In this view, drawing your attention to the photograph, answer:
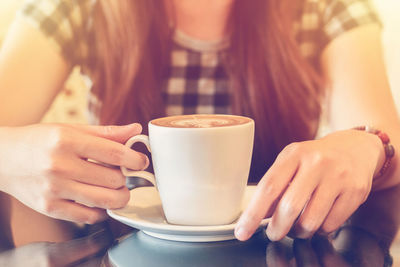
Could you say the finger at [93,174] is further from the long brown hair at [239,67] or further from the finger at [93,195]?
the long brown hair at [239,67]

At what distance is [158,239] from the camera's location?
43cm

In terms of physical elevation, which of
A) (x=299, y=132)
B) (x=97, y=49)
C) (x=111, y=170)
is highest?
(x=97, y=49)

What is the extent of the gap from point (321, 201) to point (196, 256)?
0.13 metres

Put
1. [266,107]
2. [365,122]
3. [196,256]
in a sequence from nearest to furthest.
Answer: [196,256] → [365,122] → [266,107]

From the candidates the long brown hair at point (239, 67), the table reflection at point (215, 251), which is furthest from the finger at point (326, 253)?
the long brown hair at point (239, 67)

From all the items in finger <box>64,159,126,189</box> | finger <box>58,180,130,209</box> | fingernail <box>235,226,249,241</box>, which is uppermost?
finger <box>64,159,126,189</box>

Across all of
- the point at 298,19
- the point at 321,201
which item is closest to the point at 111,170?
the point at 321,201

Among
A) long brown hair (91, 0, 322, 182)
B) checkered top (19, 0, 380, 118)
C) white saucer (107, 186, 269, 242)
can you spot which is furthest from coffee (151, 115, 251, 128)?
checkered top (19, 0, 380, 118)

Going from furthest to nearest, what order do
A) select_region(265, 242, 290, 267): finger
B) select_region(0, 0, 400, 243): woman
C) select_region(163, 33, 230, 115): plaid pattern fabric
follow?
select_region(163, 33, 230, 115): plaid pattern fabric < select_region(0, 0, 400, 243): woman < select_region(265, 242, 290, 267): finger

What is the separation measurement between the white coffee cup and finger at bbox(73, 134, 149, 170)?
16 millimetres

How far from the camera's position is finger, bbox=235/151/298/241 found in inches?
14.9

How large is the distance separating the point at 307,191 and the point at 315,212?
24mm

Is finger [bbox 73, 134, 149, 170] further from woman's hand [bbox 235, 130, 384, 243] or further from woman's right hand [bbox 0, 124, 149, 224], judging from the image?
woman's hand [bbox 235, 130, 384, 243]

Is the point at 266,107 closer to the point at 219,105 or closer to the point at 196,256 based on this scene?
the point at 219,105
